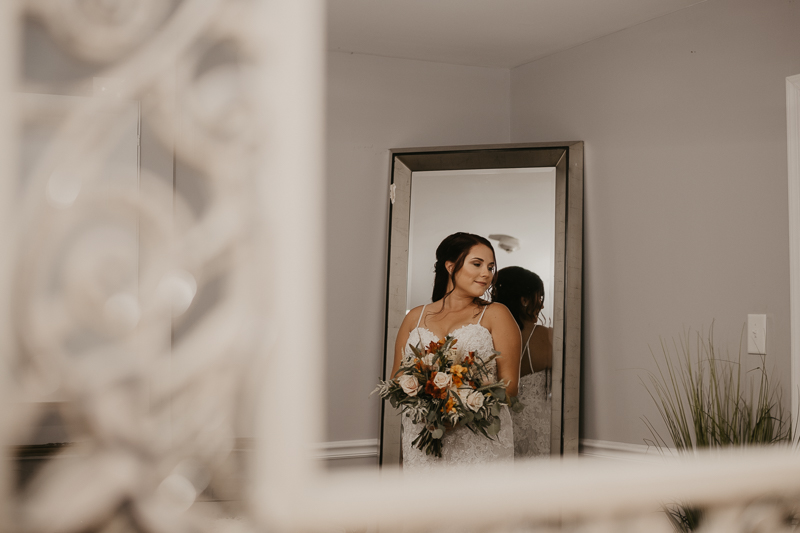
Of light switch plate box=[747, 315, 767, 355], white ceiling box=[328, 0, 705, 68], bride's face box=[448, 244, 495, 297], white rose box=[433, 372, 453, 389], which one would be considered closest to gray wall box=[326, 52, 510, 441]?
white ceiling box=[328, 0, 705, 68]

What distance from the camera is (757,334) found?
223 centimetres

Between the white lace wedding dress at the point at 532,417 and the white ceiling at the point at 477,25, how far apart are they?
4.59 feet

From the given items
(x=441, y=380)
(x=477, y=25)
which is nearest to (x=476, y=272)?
(x=441, y=380)

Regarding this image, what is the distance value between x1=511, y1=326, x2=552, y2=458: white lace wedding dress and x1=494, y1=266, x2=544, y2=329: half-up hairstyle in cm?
12

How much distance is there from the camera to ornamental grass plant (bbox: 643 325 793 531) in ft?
6.63

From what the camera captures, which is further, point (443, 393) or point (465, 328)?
point (465, 328)

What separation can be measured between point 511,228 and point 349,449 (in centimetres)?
132

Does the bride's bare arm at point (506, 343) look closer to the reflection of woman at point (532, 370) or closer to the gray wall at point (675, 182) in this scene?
the reflection of woman at point (532, 370)

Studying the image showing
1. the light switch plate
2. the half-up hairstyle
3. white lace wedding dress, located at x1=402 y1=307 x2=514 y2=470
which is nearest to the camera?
the light switch plate

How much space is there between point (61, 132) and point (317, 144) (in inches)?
8.7

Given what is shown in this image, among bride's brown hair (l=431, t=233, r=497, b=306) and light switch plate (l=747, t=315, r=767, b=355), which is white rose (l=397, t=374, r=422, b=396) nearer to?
bride's brown hair (l=431, t=233, r=497, b=306)

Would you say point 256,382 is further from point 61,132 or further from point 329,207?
point 329,207

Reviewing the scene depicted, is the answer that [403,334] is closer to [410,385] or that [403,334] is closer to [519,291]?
[410,385]

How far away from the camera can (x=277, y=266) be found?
1.85 feet
